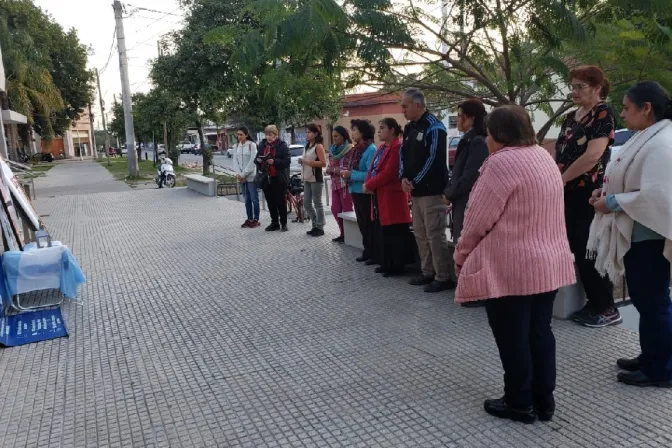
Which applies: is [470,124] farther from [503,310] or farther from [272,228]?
[272,228]

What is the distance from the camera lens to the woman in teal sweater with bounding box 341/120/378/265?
699 centimetres

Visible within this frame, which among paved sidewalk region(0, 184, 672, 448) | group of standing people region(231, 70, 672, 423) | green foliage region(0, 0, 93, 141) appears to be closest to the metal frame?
paved sidewalk region(0, 184, 672, 448)

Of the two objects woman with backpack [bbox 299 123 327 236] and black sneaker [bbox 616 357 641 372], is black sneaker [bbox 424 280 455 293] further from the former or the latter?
woman with backpack [bbox 299 123 327 236]

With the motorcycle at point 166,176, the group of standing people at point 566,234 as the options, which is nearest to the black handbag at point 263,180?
the group of standing people at point 566,234

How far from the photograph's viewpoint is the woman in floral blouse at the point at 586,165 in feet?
13.4

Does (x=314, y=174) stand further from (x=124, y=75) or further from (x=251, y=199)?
(x=124, y=75)

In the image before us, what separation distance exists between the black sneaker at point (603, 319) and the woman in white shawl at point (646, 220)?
37.5 inches

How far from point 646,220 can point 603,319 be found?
1502mm

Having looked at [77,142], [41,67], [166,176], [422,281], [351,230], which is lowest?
[422,281]

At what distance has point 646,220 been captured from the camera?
332cm

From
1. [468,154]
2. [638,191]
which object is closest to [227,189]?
[468,154]

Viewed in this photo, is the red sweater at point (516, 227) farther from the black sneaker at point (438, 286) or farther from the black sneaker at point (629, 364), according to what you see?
the black sneaker at point (438, 286)

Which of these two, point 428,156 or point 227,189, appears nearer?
point 428,156

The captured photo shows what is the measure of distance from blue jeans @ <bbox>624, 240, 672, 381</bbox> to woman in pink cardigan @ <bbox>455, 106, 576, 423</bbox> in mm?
630
